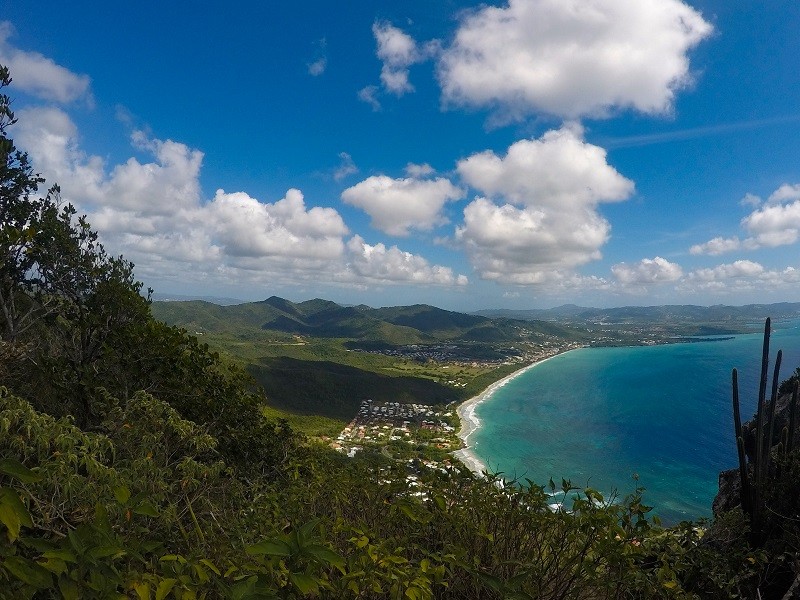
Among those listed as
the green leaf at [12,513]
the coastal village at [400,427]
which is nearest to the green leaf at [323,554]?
the green leaf at [12,513]

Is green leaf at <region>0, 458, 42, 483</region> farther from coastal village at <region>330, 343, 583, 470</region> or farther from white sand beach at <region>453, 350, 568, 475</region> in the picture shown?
coastal village at <region>330, 343, 583, 470</region>

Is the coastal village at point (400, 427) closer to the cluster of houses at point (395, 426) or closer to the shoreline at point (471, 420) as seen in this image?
the cluster of houses at point (395, 426)

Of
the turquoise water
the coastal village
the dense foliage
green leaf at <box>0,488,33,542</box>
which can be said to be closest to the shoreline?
the coastal village

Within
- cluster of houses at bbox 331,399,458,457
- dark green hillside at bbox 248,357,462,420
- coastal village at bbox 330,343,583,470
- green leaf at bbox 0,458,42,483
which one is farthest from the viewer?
dark green hillside at bbox 248,357,462,420

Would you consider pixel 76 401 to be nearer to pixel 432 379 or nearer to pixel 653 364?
pixel 432 379

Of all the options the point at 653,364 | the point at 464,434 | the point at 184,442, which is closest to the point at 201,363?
the point at 184,442

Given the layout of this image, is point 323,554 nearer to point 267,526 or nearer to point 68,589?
point 68,589
